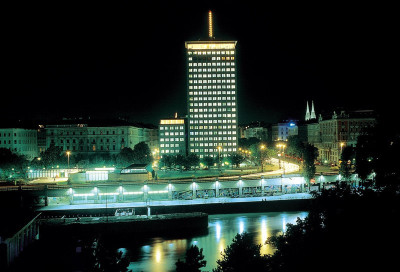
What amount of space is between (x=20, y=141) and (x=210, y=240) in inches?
2475

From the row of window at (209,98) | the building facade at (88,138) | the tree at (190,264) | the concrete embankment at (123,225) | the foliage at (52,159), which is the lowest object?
the concrete embankment at (123,225)

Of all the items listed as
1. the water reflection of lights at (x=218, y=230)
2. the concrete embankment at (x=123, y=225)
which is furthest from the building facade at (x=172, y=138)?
the concrete embankment at (x=123, y=225)

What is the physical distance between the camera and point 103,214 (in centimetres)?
3791

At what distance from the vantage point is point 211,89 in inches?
3625

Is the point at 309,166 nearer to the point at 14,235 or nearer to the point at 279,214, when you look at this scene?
the point at 279,214

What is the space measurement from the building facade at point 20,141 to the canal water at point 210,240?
5384 cm

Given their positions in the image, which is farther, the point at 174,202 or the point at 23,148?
Answer: the point at 23,148

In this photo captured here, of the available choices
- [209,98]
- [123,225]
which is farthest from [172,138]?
[123,225]

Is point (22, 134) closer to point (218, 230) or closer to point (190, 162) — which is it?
point (190, 162)

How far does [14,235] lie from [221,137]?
231 feet

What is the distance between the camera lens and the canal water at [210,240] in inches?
1016

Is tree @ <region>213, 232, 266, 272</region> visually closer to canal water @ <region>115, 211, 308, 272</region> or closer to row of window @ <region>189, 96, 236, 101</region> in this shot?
canal water @ <region>115, 211, 308, 272</region>

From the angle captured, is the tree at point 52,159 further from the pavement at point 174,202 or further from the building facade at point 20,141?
the pavement at point 174,202

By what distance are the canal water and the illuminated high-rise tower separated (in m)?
54.5
